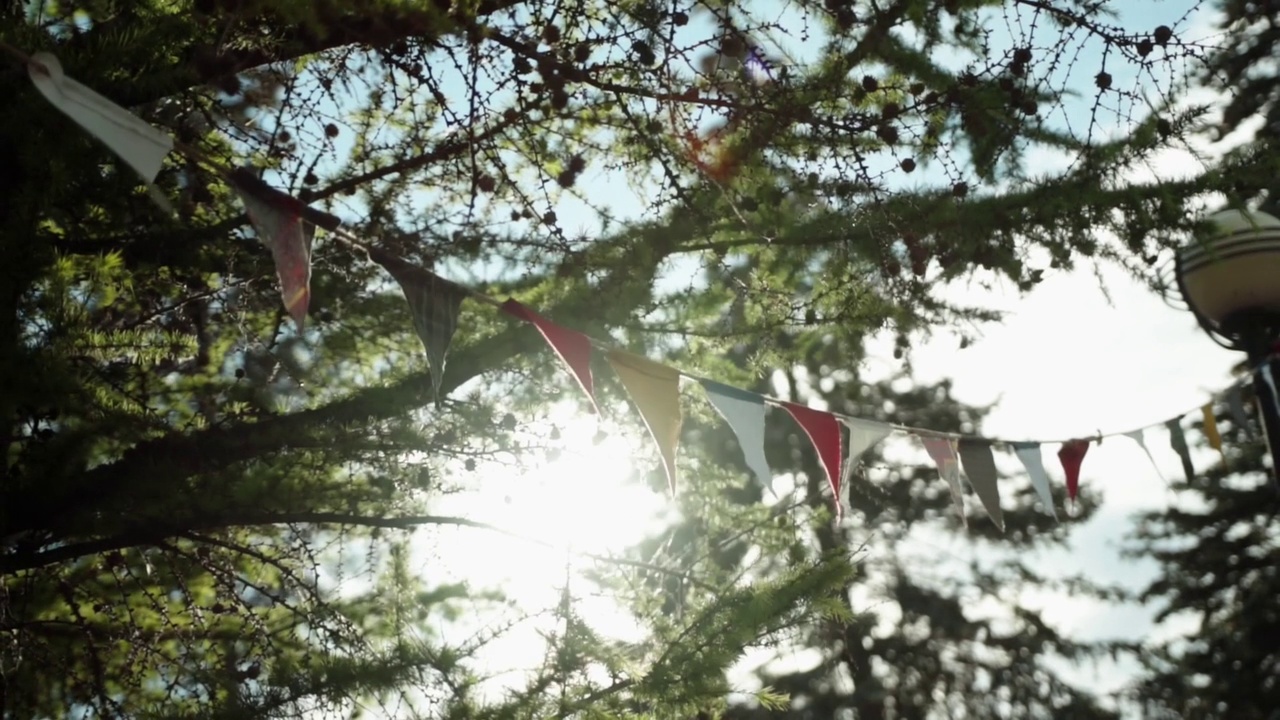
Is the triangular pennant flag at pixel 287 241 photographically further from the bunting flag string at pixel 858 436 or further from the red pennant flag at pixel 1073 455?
the red pennant flag at pixel 1073 455

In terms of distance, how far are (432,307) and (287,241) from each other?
504mm

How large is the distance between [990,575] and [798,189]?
12.5 meters

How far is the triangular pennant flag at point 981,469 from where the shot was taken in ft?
15.2

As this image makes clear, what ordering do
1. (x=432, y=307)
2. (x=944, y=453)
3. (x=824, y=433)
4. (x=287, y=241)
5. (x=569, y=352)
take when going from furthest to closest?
(x=944, y=453), (x=824, y=433), (x=569, y=352), (x=432, y=307), (x=287, y=241)

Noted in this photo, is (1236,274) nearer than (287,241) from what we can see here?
No

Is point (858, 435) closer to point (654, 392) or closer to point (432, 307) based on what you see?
point (654, 392)

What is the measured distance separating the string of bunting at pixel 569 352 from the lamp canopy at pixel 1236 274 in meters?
0.28

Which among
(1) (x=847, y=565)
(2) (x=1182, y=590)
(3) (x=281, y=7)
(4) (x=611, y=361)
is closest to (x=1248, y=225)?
(1) (x=847, y=565)

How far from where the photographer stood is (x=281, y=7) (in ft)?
9.62

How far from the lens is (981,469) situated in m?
4.64

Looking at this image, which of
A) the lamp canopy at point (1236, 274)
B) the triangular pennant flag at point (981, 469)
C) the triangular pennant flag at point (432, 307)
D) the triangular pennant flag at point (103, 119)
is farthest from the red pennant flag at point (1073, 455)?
the triangular pennant flag at point (103, 119)

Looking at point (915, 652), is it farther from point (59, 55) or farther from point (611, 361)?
point (59, 55)

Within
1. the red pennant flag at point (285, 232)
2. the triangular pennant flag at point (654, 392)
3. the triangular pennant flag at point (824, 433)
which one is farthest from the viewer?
the triangular pennant flag at point (824, 433)

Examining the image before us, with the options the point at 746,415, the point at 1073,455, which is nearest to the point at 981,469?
the point at 1073,455
